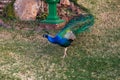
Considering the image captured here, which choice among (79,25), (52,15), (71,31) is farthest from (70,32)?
(52,15)

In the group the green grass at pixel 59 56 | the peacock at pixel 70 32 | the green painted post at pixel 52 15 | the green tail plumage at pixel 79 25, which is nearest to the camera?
the green grass at pixel 59 56

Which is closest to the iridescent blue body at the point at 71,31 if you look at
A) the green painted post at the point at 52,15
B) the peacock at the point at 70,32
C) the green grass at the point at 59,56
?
the peacock at the point at 70,32

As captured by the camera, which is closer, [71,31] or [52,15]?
[71,31]

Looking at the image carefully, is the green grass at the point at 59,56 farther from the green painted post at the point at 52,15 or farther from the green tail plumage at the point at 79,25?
the green tail plumage at the point at 79,25

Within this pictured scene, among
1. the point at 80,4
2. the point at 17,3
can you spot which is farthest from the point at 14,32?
the point at 80,4

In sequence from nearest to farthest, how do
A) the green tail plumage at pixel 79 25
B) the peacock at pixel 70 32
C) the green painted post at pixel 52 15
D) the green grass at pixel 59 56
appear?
the green grass at pixel 59 56
the peacock at pixel 70 32
the green tail plumage at pixel 79 25
the green painted post at pixel 52 15

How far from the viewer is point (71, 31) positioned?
7.06 m

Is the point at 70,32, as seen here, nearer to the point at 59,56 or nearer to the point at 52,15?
the point at 59,56

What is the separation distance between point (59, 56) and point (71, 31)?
620 millimetres

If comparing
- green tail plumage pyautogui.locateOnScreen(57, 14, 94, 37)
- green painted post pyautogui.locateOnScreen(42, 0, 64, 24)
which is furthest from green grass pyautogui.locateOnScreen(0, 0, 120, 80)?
green tail plumage pyautogui.locateOnScreen(57, 14, 94, 37)

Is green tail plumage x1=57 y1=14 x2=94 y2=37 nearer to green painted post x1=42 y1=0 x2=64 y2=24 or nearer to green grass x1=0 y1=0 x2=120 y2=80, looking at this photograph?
green grass x1=0 y1=0 x2=120 y2=80

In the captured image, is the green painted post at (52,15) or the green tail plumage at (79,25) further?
the green painted post at (52,15)

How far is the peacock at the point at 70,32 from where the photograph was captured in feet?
22.2

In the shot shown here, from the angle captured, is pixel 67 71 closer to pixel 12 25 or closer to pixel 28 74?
pixel 28 74
